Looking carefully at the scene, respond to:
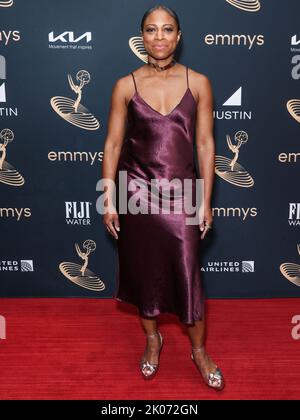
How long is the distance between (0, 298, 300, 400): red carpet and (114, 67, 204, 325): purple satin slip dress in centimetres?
39

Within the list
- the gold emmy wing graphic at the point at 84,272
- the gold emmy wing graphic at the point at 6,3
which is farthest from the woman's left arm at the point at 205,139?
the gold emmy wing graphic at the point at 6,3

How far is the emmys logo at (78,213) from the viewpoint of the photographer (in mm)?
3287

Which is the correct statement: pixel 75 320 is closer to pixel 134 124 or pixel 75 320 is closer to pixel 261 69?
pixel 134 124

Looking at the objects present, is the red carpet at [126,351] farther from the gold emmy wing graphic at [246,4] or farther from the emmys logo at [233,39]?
the gold emmy wing graphic at [246,4]

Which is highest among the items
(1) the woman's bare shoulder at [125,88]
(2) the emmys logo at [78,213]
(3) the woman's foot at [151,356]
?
(1) the woman's bare shoulder at [125,88]

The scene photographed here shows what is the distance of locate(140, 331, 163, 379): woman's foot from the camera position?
261 cm

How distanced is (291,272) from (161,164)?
1.51 metres

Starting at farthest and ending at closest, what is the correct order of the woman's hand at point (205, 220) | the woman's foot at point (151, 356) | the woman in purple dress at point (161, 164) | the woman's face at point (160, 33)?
the woman's foot at point (151, 356)
the woman's hand at point (205, 220)
the woman in purple dress at point (161, 164)
the woman's face at point (160, 33)

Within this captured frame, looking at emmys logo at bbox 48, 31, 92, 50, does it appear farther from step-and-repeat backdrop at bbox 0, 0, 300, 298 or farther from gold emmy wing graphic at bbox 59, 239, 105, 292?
gold emmy wing graphic at bbox 59, 239, 105, 292

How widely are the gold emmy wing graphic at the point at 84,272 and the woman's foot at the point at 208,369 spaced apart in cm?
105

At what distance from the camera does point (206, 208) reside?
8.07ft

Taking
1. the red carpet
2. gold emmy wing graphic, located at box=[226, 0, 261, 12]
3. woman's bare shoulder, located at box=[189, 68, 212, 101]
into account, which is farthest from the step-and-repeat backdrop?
woman's bare shoulder, located at box=[189, 68, 212, 101]

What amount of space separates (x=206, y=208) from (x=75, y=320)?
4.13ft

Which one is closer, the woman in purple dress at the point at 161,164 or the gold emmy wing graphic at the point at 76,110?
the woman in purple dress at the point at 161,164
